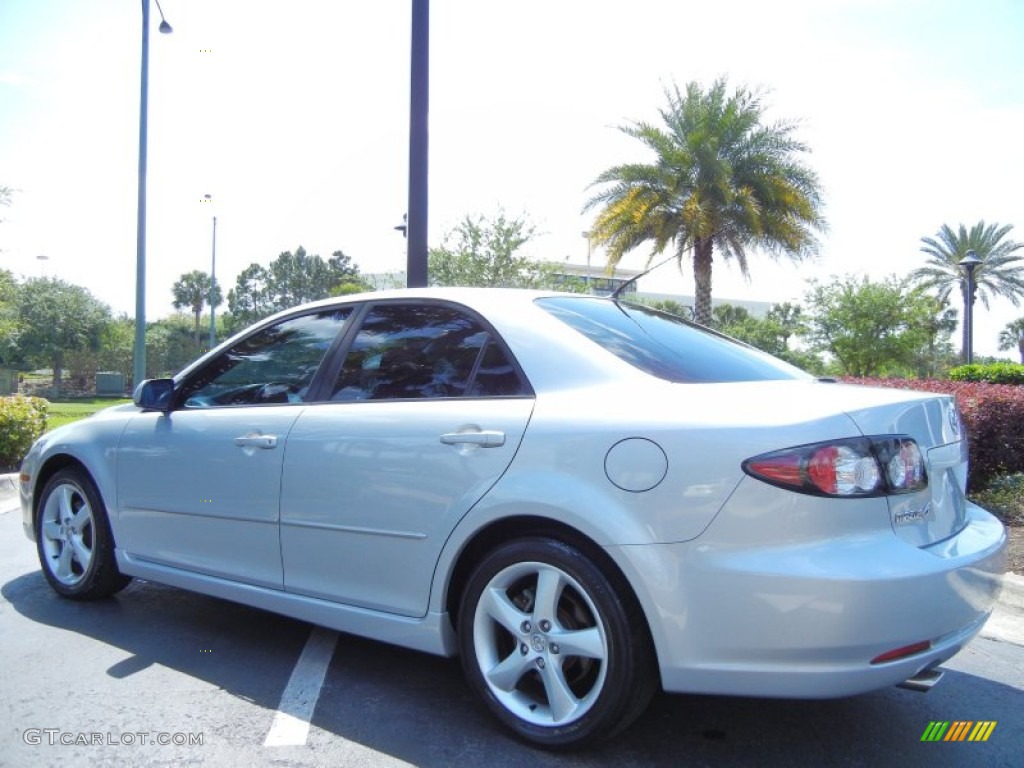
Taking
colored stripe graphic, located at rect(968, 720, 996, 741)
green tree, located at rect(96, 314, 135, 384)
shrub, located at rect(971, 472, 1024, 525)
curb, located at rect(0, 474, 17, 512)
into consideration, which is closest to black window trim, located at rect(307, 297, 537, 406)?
colored stripe graphic, located at rect(968, 720, 996, 741)

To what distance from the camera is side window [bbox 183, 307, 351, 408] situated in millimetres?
3746

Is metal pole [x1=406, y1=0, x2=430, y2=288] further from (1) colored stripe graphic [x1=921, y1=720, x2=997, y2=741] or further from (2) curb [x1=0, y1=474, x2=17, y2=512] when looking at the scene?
(1) colored stripe graphic [x1=921, y1=720, x2=997, y2=741]

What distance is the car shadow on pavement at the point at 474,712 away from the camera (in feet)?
9.26

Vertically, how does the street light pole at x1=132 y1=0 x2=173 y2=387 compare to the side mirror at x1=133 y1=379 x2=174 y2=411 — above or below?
above

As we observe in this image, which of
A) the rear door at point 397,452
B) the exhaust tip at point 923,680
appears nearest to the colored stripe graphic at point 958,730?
the exhaust tip at point 923,680

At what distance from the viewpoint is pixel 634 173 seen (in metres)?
18.8

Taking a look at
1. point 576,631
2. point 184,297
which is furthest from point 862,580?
point 184,297

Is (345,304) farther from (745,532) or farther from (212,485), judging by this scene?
(745,532)

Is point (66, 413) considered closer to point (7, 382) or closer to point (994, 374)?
point (7, 382)

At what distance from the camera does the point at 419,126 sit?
7.50 meters

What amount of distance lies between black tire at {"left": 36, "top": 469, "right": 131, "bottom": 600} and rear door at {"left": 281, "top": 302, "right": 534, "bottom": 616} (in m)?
1.56

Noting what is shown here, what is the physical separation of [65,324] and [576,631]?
4388cm

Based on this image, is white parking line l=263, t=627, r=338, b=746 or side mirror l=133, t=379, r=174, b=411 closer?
white parking line l=263, t=627, r=338, b=746

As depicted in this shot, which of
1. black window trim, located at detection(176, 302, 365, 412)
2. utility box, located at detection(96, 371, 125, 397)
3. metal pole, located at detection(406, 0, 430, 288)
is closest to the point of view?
black window trim, located at detection(176, 302, 365, 412)
